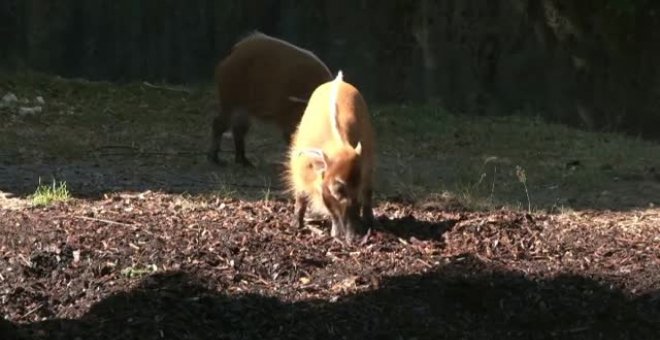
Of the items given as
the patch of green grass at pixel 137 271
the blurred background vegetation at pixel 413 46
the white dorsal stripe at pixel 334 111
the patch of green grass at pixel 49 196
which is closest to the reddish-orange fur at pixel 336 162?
the white dorsal stripe at pixel 334 111

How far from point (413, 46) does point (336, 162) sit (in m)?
6.32

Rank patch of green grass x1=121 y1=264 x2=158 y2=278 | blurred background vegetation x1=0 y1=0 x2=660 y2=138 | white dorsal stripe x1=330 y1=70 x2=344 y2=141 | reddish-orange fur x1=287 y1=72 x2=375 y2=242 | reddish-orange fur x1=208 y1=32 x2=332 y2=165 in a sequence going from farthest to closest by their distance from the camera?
blurred background vegetation x1=0 y1=0 x2=660 y2=138
reddish-orange fur x1=208 y1=32 x2=332 y2=165
white dorsal stripe x1=330 y1=70 x2=344 y2=141
reddish-orange fur x1=287 y1=72 x2=375 y2=242
patch of green grass x1=121 y1=264 x2=158 y2=278

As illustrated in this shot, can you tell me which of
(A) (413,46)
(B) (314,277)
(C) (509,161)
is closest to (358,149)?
(B) (314,277)

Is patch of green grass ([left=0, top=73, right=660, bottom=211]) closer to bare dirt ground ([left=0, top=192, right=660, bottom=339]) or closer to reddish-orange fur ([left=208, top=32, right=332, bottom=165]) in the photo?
reddish-orange fur ([left=208, top=32, right=332, bottom=165])

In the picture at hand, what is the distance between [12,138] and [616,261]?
5630 millimetres

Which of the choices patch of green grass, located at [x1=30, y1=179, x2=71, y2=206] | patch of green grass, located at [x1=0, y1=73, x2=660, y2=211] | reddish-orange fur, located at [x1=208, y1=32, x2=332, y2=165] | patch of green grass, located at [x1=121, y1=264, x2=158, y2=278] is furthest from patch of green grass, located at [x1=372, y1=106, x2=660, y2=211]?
patch of green grass, located at [x1=121, y1=264, x2=158, y2=278]

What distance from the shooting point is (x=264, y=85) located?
8672 millimetres

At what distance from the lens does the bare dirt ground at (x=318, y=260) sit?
15.3 feet

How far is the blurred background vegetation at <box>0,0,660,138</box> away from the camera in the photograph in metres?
11.5

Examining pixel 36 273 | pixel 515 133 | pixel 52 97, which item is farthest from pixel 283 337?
pixel 52 97

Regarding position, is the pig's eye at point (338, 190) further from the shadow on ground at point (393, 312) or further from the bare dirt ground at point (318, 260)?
the shadow on ground at point (393, 312)

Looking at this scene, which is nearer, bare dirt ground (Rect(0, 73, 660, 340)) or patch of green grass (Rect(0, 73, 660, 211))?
bare dirt ground (Rect(0, 73, 660, 340))

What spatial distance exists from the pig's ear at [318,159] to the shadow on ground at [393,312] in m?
0.96

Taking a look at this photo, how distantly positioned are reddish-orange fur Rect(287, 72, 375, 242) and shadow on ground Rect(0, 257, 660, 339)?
2.61ft
